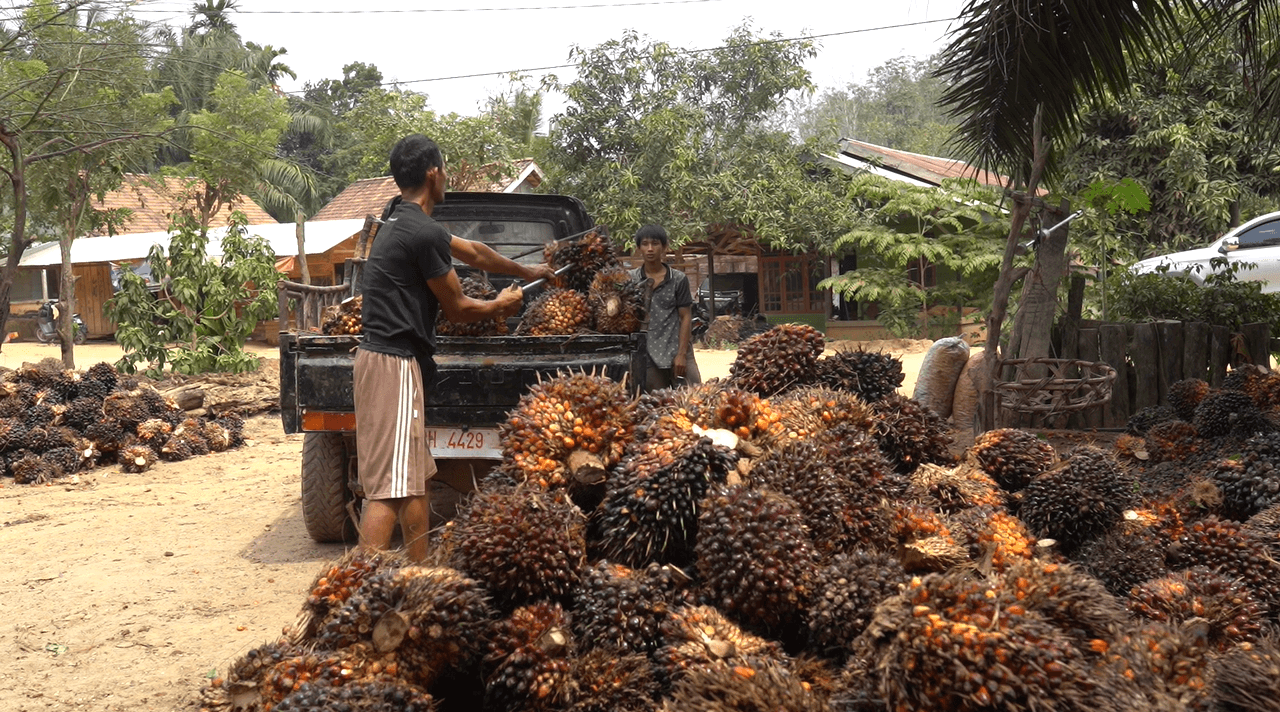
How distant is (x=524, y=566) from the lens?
110 inches

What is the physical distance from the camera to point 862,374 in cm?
411

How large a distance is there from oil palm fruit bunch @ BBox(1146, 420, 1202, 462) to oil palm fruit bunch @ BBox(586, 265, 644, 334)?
9.36ft

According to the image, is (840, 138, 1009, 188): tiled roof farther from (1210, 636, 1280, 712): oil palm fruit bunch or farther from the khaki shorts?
(1210, 636, 1280, 712): oil palm fruit bunch

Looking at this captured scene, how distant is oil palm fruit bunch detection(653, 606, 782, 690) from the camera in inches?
97.7

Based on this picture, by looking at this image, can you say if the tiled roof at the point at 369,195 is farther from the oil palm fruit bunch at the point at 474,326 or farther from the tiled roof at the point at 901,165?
the oil palm fruit bunch at the point at 474,326

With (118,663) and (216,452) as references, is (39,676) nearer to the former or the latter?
(118,663)

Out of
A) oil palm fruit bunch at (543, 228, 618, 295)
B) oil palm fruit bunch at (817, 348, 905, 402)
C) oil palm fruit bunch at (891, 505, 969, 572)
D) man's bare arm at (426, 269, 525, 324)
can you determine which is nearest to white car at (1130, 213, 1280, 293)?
oil palm fruit bunch at (543, 228, 618, 295)

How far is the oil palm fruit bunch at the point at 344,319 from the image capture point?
520cm

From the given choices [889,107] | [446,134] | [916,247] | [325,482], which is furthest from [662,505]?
[889,107]

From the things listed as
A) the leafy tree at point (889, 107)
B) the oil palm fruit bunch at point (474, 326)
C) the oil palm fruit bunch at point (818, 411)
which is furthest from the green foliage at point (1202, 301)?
the leafy tree at point (889, 107)

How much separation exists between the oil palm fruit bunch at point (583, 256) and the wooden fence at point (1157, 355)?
5.13 metres

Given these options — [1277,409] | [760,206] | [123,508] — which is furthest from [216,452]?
[760,206]

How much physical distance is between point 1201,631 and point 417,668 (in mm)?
2047

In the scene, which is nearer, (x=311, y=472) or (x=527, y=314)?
(x=527, y=314)
